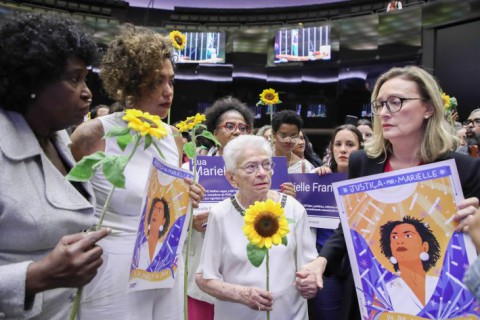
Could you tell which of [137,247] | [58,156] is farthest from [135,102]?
[137,247]

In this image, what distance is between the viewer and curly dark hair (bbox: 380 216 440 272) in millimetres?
1267

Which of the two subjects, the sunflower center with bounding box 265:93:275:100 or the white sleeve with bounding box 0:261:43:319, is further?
the sunflower center with bounding box 265:93:275:100

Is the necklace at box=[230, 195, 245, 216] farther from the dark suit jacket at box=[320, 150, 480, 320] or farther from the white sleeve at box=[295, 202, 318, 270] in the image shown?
the dark suit jacket at box=[320, 150, 480, 320]

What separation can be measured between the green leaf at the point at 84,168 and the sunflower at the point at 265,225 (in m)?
0.55

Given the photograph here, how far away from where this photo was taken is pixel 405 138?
4.96 ft

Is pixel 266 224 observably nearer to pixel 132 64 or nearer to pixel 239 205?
pixel 239 205

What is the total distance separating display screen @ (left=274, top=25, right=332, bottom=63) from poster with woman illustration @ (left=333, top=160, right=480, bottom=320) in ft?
33.0

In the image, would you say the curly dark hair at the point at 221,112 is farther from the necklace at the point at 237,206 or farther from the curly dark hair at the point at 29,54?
the curly dark hair at the point at 29,54

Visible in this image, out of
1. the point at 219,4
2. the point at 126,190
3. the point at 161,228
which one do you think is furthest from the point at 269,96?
the point at 219,4

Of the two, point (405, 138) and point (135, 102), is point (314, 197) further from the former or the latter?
point (135, 102)

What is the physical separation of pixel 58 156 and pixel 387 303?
1.09 m

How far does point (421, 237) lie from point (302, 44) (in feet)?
34.4

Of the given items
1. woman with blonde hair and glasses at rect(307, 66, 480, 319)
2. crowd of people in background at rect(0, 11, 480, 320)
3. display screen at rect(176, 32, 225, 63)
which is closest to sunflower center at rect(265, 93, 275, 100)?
crowd of people in background at rect(0, 11, 480, 320)

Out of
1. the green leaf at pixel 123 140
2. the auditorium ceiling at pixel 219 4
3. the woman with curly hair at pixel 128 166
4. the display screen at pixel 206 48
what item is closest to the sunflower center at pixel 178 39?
the woman with curly hair at pixel 128 166
